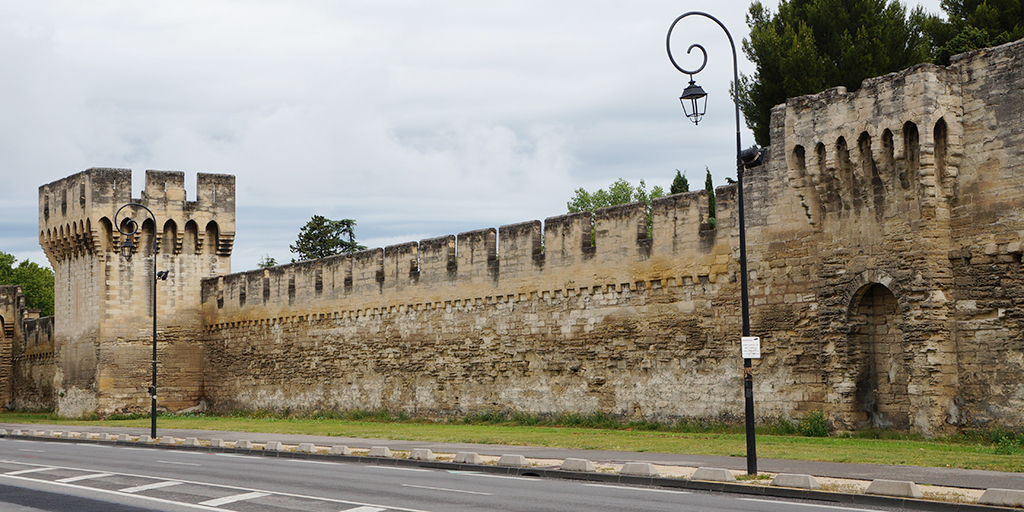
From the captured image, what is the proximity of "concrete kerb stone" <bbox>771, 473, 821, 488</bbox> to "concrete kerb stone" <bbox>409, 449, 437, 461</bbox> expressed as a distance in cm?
650

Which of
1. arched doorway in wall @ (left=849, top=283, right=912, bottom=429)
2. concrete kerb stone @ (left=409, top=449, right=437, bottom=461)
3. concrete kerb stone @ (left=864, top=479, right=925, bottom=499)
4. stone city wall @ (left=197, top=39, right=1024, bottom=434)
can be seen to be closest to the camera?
concrete kerb stone @ (left=864, top=479, right=925, bottom=499)

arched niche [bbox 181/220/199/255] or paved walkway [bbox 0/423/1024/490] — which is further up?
arched niche [bbox 181/220/199/255]

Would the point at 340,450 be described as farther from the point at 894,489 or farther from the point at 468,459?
the point at 894,489

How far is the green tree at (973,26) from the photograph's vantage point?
Answer: 28.4 metres

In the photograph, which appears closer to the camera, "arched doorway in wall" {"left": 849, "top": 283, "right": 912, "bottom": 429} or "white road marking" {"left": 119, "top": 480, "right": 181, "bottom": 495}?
"white road marking" {"left": 119, "top": 480, "right": 181, "bottom": 495}

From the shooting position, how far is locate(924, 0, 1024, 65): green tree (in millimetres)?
28375

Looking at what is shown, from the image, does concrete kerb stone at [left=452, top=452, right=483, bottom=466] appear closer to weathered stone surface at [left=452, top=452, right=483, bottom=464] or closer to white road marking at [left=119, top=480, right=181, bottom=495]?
weathered stone surface at [left=452, top=452, right=483, bottom=464]

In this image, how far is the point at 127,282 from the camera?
121ft

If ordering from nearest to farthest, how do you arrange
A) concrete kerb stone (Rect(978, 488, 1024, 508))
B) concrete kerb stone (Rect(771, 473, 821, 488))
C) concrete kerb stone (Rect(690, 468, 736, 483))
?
concrete kerb stone (Rect(978, 488, 1024, 508)), concrete kerb stone (Rect(771, 473, 821, 488)), concrete kerb stone (Rect(690, 468, 736, 483))

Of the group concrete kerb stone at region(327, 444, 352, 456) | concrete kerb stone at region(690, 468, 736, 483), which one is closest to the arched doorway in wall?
concrete kerb stone at region(690, 468, 736, 483)

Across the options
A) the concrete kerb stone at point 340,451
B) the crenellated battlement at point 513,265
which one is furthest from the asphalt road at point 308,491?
the crenellated battlement at point 513,265

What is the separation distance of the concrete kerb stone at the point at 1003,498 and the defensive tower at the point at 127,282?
30.7m

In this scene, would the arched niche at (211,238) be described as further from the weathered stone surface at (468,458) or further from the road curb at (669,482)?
the weathered stone surface at (468,458)

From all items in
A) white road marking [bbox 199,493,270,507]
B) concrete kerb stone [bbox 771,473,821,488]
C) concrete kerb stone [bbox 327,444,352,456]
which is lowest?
concrete kerb stone [bbox 327,444,352,456]
